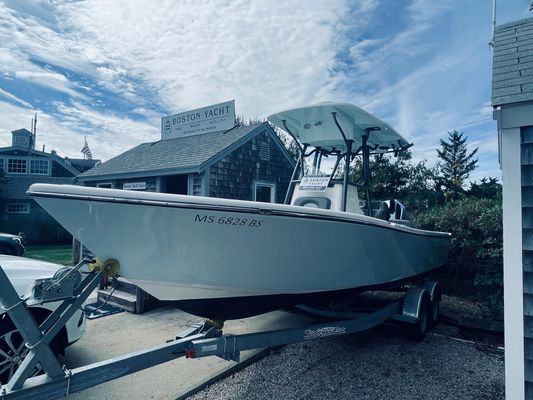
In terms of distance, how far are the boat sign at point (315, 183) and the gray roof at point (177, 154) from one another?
173 inches

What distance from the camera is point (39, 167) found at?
69.0 feet

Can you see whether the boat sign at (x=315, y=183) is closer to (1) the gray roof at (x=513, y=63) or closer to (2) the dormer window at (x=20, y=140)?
(1) the gray roof at (x=513, y=63)

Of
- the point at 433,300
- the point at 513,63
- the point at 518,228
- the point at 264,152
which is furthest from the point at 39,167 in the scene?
Result: the point at 518,228

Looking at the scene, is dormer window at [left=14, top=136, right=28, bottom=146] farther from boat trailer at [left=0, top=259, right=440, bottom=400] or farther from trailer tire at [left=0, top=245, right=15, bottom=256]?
boat trailer at [left=0, top=259, right=440, bottom=400]

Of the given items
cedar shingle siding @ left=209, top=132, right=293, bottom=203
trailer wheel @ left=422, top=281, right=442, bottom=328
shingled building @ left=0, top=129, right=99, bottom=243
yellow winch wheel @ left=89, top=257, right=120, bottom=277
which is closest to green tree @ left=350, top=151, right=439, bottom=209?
cedar shingle siding @ left=209, top=132, right=293, bottom=203

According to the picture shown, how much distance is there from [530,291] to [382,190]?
45.0 feet

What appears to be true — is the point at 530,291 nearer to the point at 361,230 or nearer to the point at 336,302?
the point at 361,230

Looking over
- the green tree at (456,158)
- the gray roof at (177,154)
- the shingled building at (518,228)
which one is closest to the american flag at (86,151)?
the gray roof at (177,154)

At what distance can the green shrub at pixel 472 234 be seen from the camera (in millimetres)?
6684

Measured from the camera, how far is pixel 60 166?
70.0 feet

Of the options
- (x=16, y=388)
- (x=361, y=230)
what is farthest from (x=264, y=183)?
(x=16, y=388)

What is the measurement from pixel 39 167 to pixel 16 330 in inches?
865

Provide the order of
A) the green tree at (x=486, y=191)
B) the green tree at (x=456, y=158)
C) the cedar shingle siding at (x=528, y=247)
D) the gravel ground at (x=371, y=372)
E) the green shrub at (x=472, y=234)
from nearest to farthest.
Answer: the cedar shingle siding at (x=528, y=247), the gravel ground at (x=371, y=372), the green shrub at (x=472, y=234), the green tree at (x=486, y=191), the green tree at (x=456, y=158)

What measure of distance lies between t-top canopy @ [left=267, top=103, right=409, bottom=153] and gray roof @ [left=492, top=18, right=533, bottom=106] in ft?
4.66
